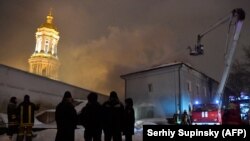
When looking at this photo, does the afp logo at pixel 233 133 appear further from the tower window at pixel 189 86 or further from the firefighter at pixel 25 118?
the tower window at pixel 189 86

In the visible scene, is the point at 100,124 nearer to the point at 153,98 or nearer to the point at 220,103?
the point at 220,103

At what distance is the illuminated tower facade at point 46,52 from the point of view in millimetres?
68188

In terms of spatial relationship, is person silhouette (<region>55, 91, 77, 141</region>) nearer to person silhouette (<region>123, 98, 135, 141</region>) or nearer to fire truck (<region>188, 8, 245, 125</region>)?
person silhouette (<region>123, 98, 135, 141</region>)

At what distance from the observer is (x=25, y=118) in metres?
12.3

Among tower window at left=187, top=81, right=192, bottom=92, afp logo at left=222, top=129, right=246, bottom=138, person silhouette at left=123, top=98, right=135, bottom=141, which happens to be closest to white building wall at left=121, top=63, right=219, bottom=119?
tower window at left=187, top=81, right=192, bottom=92

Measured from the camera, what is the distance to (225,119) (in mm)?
8539

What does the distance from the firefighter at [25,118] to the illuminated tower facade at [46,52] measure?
5549cm

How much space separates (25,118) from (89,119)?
11.8ft

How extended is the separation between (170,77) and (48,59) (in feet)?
115

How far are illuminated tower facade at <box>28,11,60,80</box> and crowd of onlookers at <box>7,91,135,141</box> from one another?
2186 inches

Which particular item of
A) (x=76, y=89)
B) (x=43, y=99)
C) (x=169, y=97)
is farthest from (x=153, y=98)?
(x=43, y=99)

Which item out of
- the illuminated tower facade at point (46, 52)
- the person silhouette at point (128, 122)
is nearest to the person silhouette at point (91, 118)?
the person silhouette at point (128, 122)

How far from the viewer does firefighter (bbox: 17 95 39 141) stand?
12234mm

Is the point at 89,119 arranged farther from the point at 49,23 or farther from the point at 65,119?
the point at 49,23
